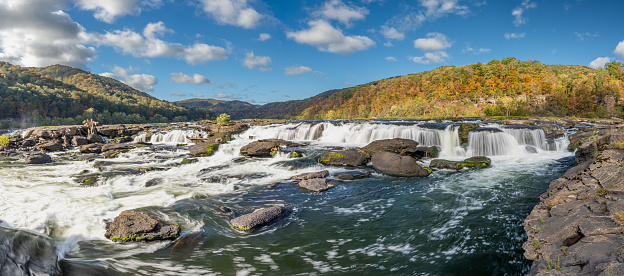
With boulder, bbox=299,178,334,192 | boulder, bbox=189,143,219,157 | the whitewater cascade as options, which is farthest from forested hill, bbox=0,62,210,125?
boulder, bbox=299,178,334,192

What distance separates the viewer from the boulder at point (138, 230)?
6457 millimetres

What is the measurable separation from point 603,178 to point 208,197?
12333mm

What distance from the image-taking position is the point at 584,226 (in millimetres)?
4574

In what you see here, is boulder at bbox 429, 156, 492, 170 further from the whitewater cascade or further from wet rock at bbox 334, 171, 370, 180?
wet rock at bbox 334, 171, 370, 180

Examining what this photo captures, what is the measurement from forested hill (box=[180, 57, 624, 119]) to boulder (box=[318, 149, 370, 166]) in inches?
2487

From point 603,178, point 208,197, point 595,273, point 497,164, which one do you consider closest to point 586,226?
point 595,273

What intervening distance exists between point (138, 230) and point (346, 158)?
37.8 feet

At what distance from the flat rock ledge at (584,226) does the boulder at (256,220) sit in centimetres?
611

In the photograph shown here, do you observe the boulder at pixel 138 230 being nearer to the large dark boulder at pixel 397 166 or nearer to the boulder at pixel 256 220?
the boulder at pixel 256 220

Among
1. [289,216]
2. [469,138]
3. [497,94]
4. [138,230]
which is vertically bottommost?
[289,216]

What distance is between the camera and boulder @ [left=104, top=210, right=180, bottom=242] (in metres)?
6.46

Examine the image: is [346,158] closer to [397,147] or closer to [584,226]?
[397,147]

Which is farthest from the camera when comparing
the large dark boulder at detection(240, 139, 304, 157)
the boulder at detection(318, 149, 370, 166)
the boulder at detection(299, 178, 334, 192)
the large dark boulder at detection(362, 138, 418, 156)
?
the large dark boulder at detection(240, 139, 304, 157)

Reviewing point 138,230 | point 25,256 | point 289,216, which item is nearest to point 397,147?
point 289,216
